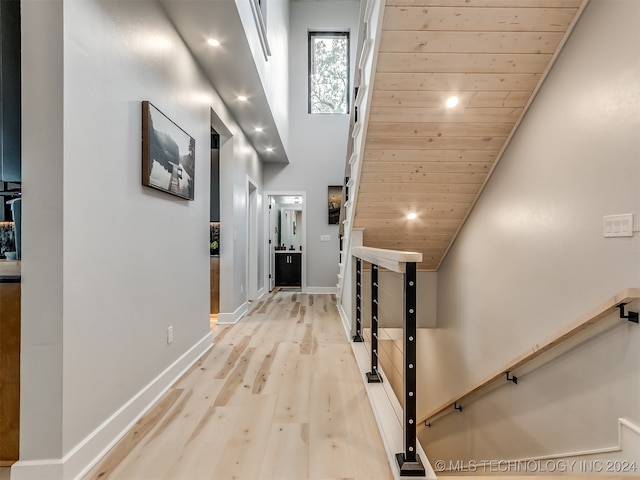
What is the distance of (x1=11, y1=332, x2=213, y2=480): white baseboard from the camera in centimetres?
126

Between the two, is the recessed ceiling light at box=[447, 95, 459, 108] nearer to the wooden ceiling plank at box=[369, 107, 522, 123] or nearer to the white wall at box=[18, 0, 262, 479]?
the wooden ceiling plank at box=[369, 107, 522, 123]

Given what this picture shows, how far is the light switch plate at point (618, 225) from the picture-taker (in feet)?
5.25

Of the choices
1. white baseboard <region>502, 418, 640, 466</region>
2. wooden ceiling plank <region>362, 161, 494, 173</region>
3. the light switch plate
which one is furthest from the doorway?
white baseboard <region>502, 418, 640, 466</region>

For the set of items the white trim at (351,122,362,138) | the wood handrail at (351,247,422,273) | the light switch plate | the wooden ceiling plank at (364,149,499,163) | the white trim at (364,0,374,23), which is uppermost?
the white trim at (364,0,374,23)

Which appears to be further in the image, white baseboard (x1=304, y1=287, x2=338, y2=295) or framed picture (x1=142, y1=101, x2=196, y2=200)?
white baseboard (x1=304, y1=287, x2=338, y2=295)

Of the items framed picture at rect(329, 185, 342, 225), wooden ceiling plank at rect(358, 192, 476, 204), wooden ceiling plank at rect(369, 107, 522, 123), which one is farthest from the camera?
framed picture at rect(329, 185, 342, 225)

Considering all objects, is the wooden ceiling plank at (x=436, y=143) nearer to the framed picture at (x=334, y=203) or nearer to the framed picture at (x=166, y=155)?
the framed picture at (x=166, y=155)

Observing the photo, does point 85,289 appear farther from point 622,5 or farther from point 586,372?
point 622,5

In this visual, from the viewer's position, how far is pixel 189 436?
1626 millimetres

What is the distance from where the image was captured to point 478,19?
1.97 metres

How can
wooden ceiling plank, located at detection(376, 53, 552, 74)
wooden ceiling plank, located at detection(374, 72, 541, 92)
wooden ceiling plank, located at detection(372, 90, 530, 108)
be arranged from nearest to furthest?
wooden ceiling plank, located at detection(376, 53, 552, 74) < wooden ceiling plank, located at detection(374, 72, 541, 92) < wooden ceiling plank, located at detection(372, 90, 530, 108)

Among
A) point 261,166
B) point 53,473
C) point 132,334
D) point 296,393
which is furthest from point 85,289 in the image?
point 261,166

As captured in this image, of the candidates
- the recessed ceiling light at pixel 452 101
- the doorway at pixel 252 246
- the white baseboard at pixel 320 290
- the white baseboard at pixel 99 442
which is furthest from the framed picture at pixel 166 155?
the white baseboard at pixel 320 290

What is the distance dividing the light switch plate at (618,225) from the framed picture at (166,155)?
8.50ft
